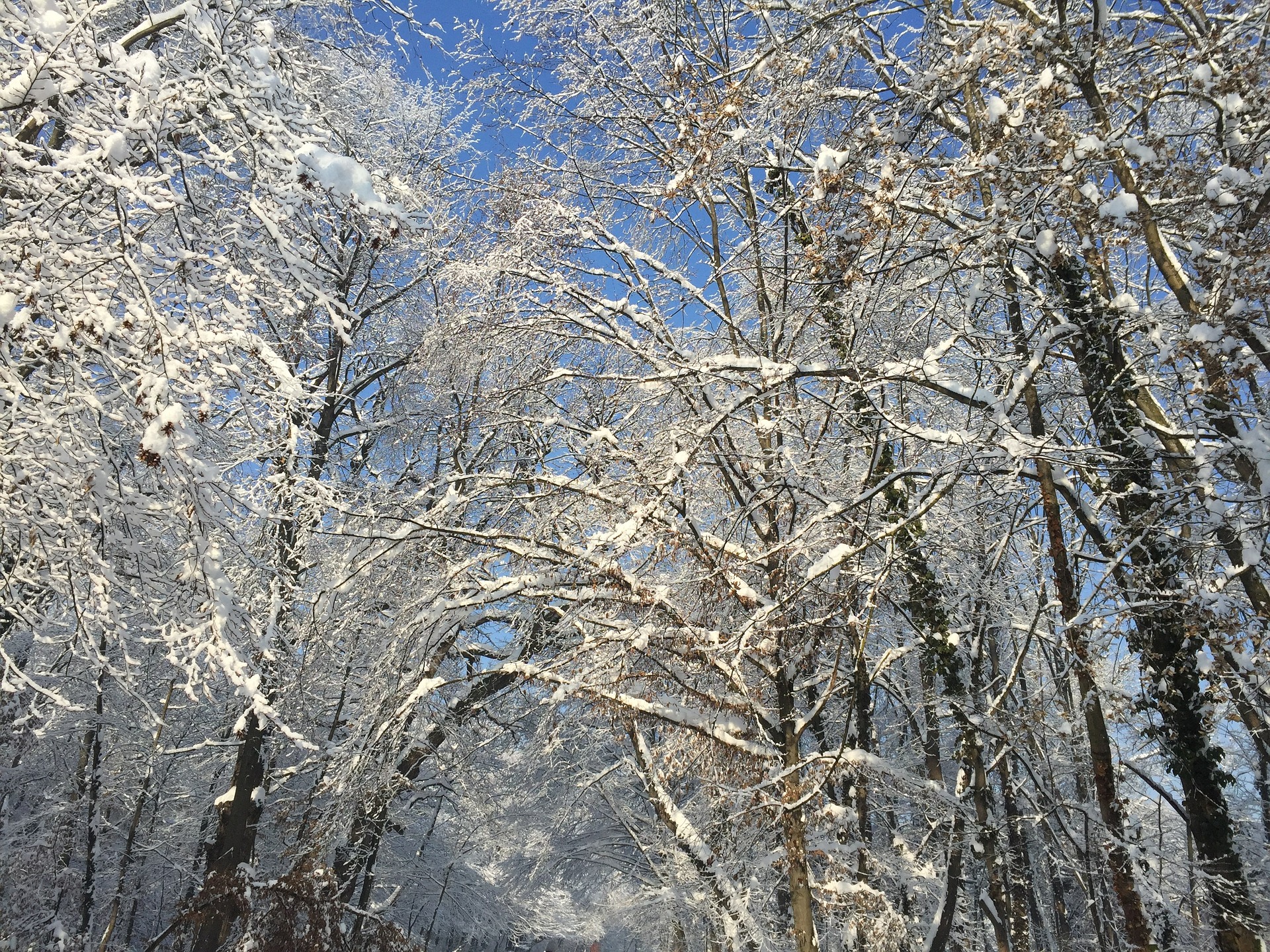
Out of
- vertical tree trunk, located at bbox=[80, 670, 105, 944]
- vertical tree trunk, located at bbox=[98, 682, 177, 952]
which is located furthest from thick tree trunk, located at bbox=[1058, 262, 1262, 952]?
vertical tree trunk, located at bbox=[80, 670, 105, 944]

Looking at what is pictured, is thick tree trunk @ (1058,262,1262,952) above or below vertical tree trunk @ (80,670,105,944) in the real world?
above

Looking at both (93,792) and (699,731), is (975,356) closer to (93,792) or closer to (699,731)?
(699,731)

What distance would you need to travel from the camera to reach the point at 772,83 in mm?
5434

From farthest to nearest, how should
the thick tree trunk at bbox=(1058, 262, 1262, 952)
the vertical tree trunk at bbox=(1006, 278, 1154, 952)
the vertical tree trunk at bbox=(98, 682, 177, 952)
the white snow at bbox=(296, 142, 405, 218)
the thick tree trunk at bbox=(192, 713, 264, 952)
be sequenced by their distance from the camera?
1. the vertical tree trunk at bbox=(98, 682, 177, 952)
2. the thick tree trunk at bbox=(192, 713, 264, 952)
3. the thick tree trunk at bbox=(1058, 262, 1262, 952)
4. the vertical tree trunk at bbox=(1006, 278, 1154, 952)
5. the white snow at bbox=(296, 142, 405, 218)

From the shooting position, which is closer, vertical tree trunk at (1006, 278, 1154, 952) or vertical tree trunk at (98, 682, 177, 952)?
vertical tree trunk at (1006, 278, 1154, 952)

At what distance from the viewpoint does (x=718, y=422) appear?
4.79 m

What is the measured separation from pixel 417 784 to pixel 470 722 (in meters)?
2.32

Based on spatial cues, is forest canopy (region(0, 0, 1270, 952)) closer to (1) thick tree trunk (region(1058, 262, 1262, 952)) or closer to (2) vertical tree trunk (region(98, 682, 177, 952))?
(1) thick tree trunk (region(1058, 262, 1262, 952))

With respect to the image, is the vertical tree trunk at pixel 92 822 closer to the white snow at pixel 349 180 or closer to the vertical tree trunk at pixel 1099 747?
the white snow at pixel 349 180

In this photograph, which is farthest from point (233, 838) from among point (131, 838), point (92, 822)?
point (131, 838)

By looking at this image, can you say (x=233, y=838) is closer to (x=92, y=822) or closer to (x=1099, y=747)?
(x=92, y=822)

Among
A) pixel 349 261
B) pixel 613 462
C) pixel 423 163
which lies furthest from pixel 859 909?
pixel 423 163

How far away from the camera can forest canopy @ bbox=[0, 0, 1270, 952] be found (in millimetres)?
3852

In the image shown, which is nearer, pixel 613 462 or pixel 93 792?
pixel 613 462
